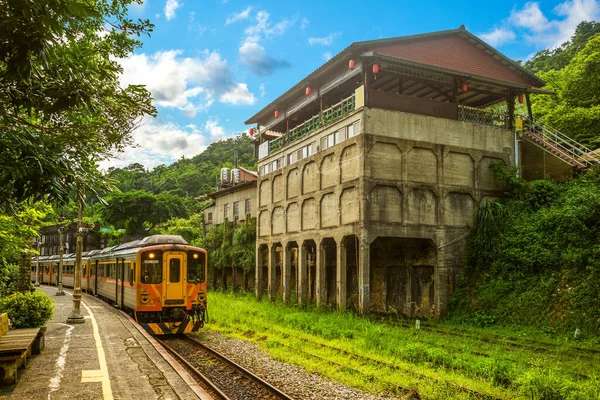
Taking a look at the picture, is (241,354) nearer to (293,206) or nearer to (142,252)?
(142,252)

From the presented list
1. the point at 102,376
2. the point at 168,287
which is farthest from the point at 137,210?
the point at 102,376

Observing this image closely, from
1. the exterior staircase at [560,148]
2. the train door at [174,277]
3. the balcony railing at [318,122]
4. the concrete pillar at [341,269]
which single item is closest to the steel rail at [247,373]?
the train door at [174,277]

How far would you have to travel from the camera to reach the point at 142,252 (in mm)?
17406

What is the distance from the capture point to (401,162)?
23.2 metres

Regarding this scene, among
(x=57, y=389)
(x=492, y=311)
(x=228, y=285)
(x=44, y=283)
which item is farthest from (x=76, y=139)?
(x=44, y=283)

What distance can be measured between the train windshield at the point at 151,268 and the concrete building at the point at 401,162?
8652 mm

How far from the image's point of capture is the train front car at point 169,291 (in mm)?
17062

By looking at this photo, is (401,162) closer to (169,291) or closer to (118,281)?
(169,291)

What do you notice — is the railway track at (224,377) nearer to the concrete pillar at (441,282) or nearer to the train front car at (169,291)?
the train front car at (169,291)

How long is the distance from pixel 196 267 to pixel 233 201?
84.9 ft

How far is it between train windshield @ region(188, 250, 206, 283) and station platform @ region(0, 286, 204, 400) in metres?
2.53

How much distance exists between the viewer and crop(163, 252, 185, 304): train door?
17.2 meters

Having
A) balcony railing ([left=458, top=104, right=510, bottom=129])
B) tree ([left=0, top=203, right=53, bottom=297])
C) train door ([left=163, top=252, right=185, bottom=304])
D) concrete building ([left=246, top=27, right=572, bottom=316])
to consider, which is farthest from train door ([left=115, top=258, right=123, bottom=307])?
balcony railing ([left=458, top=104, right=510, bottom=129])

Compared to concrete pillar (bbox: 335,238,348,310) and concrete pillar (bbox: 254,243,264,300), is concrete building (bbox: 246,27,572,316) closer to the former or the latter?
concrete pillar (bbox: 335,238,348,310)
